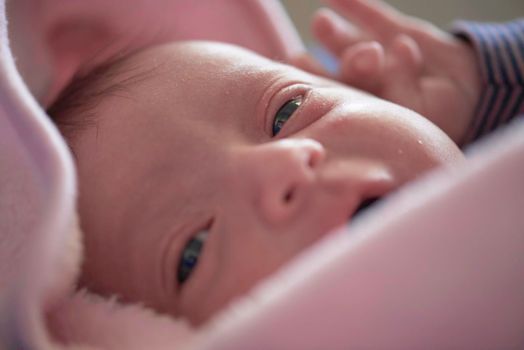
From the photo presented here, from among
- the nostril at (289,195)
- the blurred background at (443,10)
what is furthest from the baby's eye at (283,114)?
the blurred background at (443,10)

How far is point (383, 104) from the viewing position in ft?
2.00

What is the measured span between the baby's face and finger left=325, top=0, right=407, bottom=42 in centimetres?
42

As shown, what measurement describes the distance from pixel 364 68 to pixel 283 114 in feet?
0.96

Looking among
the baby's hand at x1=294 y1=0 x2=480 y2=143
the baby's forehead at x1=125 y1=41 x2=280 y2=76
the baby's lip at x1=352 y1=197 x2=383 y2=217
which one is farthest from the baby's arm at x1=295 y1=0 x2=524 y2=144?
the baby's lip at x1=352 y1=197 x2=383 y2=217

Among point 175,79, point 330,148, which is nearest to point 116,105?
point 175,79

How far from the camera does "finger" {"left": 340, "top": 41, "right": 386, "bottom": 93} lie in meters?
0.86

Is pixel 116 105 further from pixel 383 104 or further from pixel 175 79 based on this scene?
pixel 383 104

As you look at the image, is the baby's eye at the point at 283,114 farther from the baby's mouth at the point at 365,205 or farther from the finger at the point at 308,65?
the finger at the point at 308,65

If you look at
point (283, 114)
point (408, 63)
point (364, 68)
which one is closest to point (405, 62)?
point (408, 63)

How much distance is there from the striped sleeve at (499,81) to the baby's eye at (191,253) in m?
0.57

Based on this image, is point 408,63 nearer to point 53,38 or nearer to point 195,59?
point 195,59

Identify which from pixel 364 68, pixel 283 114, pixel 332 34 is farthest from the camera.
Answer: pixel 332 34

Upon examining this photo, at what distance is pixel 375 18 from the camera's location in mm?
1033

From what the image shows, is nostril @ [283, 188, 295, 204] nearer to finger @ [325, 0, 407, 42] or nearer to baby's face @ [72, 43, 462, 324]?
baby's face @ [72, 43, 462, 324]
